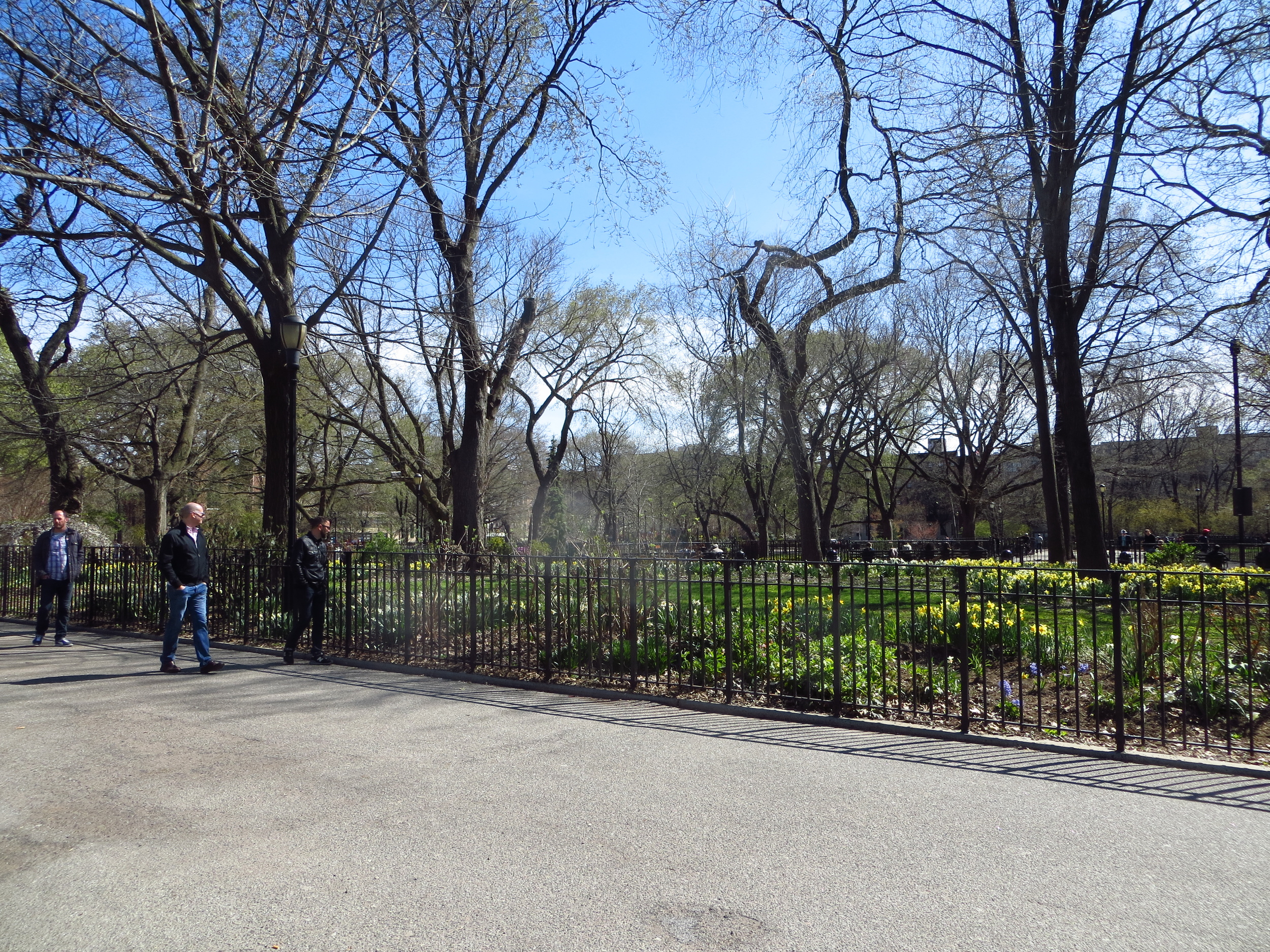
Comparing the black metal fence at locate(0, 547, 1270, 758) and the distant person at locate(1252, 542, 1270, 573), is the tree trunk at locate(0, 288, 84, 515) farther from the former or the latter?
the distant person at locate(1252, 542, 1270, 573)

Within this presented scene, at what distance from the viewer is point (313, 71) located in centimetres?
980

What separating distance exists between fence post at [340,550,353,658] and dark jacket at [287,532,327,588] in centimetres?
33

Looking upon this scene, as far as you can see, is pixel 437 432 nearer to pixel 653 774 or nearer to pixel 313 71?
pixel 313 71

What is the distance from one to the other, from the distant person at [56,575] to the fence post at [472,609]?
6.14 metres

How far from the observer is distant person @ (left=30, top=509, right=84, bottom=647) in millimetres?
11250

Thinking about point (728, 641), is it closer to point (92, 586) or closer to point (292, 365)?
point (292, 365)

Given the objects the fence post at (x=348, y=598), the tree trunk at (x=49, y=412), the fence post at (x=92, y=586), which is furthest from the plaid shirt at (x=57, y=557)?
the fence post at (x=348, y=598)

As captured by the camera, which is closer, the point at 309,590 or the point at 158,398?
the point at 309,590

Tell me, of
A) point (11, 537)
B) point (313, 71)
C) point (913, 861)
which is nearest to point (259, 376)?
point (11, 537)

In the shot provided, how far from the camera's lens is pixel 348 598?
33.0 ft

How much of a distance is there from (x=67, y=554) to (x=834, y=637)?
10.7 metres

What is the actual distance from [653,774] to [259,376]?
23.4m

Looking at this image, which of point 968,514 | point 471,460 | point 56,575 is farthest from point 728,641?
point 968,514

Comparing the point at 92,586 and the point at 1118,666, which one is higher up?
the point at 92,586
